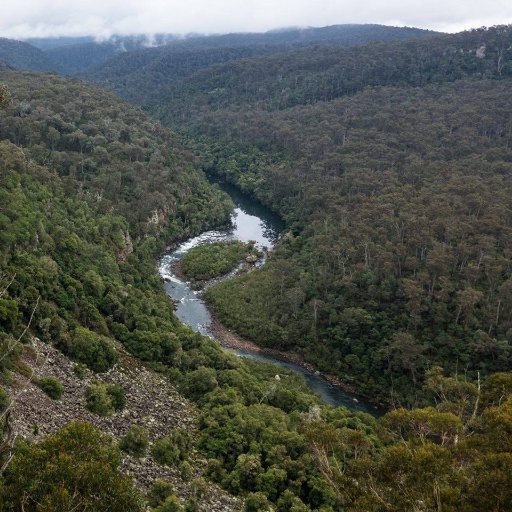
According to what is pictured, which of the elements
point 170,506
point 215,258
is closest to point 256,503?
point 170,506

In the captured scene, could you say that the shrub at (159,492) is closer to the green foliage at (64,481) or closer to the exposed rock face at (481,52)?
the green foliage at (64,481)

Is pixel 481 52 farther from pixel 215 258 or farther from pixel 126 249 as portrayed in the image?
pixel 126 249

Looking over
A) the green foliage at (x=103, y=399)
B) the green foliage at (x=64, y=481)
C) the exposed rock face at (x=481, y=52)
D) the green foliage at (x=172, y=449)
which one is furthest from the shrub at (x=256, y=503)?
the exposed rock face at (x=481, y=52)

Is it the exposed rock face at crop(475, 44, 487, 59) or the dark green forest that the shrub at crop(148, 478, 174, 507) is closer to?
the dark green forest

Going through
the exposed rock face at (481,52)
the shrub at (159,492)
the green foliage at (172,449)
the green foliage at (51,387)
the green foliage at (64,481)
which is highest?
the exposed rock face at (481,52)

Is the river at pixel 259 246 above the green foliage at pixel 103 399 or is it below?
below

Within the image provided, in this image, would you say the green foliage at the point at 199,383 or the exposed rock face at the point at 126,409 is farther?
the green foliage at the point at 199,383

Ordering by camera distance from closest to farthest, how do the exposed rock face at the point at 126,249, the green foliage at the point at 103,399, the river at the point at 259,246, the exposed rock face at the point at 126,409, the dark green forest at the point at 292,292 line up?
the dark green forest at the point at 292,292, the exposed rock face at the point at 126,409, the green foliage at the point at 103,399, the river at the point at 259,246, the exposed rock face at the point at 126,249

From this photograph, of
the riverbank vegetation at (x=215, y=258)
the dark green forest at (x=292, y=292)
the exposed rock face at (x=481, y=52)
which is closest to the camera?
the dark green forest at (x=292, y=292)
